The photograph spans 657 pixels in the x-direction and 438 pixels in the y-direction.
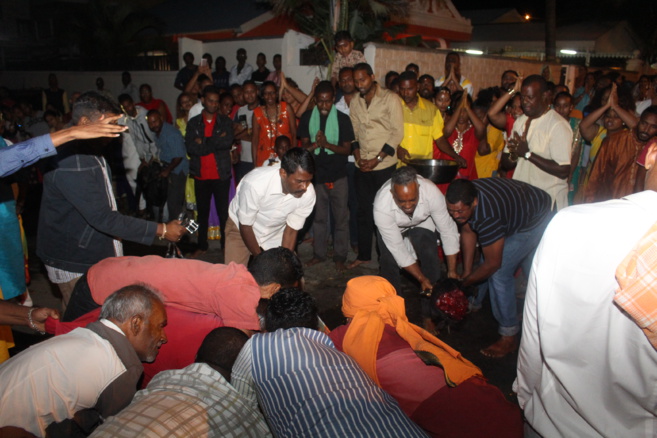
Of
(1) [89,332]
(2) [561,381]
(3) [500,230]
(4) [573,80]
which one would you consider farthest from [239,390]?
(4) [573,80]

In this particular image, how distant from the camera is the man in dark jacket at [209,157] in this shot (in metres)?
6.16

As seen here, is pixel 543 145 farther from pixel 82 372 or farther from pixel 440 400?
pixel 82 372

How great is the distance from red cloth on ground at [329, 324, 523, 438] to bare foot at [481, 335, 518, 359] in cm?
170

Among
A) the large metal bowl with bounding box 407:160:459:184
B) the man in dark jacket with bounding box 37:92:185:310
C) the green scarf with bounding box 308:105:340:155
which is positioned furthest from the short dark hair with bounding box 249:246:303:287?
the green scarf with bounding box 308:105:340:155

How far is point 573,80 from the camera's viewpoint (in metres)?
14.3

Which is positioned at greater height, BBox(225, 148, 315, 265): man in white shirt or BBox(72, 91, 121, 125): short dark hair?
BBox(72, 91, 121, 125): short dark hair

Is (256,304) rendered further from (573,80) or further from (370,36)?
(573,80)

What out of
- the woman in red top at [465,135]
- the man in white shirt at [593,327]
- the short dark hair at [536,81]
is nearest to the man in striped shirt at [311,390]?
the man in white shirt at [593,327]

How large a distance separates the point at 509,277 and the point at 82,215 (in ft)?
10.9

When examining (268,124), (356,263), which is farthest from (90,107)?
(356,263)

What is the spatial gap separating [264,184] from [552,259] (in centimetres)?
290

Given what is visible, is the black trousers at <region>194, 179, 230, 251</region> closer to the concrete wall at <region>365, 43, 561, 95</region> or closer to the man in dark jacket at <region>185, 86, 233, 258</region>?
the man in dark jacket at <region>185, 86, 233, 258</region>

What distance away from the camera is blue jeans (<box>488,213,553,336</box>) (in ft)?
13.3

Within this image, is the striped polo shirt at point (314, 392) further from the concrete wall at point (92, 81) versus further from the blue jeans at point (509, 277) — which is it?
the concrete wall at point (92, 81)
